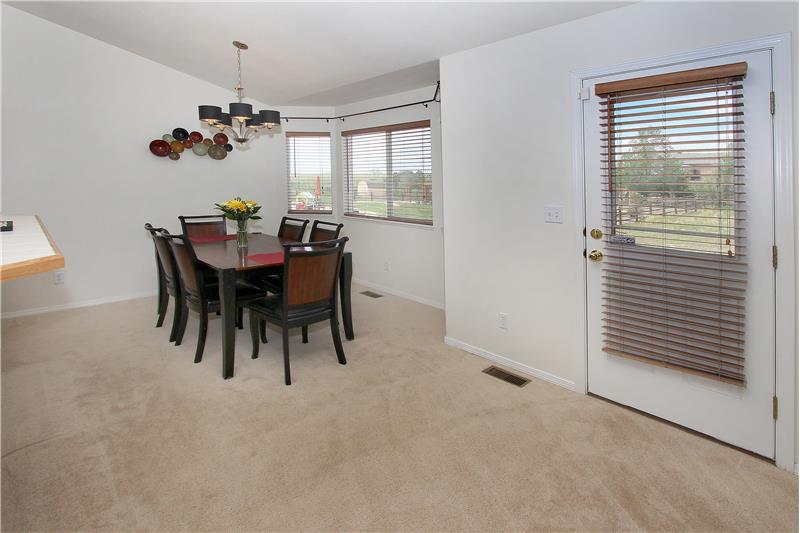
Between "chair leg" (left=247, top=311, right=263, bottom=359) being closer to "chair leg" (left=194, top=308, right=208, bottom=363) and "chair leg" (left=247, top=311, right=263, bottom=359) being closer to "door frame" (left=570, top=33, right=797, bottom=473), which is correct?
"chair leg" (left=194, top=308, right=208, bottom=363)

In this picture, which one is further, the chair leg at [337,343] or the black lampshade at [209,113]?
the black lampshade at [209,113]

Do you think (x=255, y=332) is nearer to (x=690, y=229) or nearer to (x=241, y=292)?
(x=241, y=292)

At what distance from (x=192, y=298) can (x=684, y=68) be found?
11.5 feet

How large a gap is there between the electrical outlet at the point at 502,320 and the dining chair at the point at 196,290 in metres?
1.89

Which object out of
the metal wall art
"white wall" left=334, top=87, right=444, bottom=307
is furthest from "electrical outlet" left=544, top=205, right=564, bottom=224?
the metal wall art

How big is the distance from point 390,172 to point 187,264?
9.27ft

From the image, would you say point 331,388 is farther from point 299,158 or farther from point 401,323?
point 299,158

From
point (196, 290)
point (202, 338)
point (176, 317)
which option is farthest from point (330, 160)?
point (202, 338)

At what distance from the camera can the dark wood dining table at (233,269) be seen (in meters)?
3.20

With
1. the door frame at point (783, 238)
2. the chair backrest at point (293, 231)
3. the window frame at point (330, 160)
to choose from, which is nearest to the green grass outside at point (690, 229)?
the door frame at point (783, 238)

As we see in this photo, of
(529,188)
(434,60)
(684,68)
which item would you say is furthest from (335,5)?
(684,68)

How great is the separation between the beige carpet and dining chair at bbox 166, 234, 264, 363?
303 millimetres

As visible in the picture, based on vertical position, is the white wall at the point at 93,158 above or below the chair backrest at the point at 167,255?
above

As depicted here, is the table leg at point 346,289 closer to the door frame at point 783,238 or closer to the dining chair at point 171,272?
the dining chair at point 171,272
